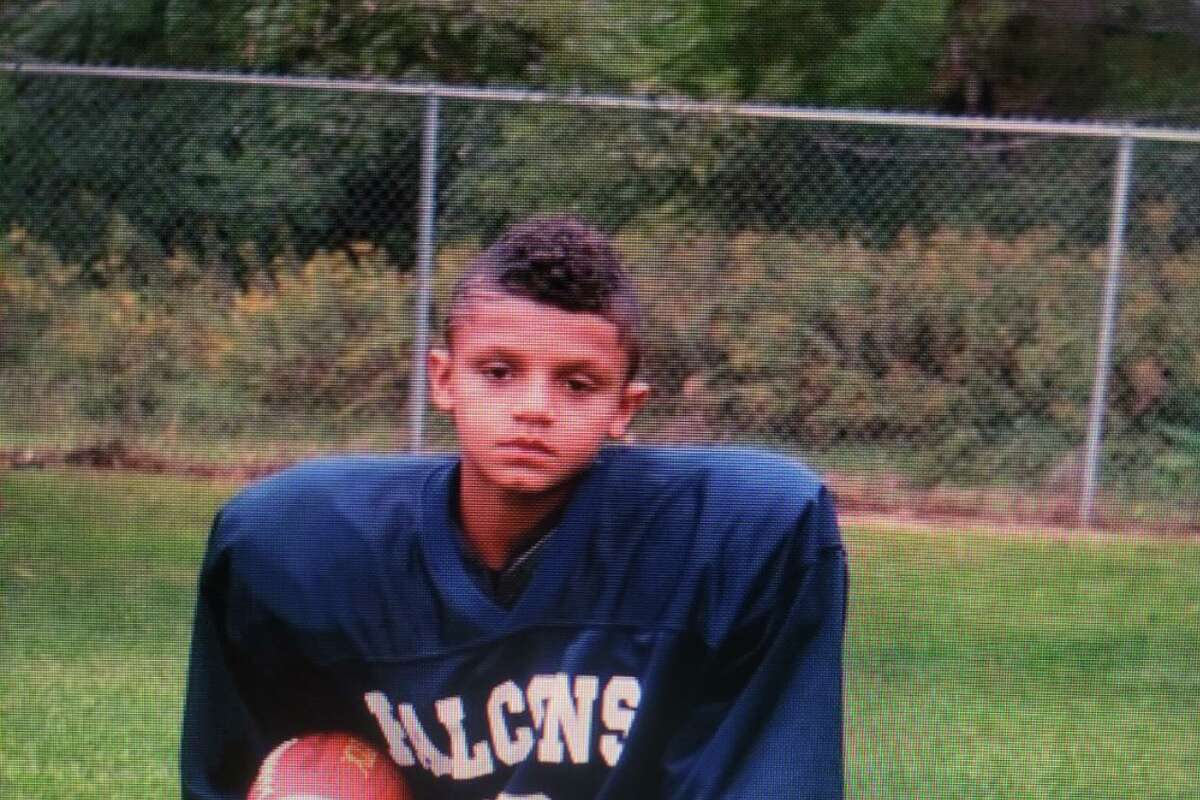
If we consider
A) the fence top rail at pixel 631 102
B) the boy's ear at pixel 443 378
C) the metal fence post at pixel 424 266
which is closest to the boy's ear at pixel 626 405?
the boy's ear at pixel 443 378

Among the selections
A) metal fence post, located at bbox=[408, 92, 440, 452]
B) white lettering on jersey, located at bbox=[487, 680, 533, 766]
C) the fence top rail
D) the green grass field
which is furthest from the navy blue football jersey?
metal fence post, located at bbox=[408, 92, 440, 452]

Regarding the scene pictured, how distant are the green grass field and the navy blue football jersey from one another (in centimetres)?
121

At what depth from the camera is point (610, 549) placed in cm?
112

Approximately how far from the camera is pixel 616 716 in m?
Answer: 1.13

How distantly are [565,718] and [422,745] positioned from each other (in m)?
0.12

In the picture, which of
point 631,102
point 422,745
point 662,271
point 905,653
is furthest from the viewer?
point 662,271

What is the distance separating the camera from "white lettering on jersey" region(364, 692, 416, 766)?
117 cm

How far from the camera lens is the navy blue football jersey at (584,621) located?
1.11 m

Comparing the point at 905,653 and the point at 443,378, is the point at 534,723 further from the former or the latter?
the point at 905,653

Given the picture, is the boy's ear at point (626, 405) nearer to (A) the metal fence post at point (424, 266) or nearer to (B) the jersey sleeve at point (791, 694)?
(B) the jersey sleeve at point (791, 694)

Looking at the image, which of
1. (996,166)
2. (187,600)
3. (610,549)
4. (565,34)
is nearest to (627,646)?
(610,549)

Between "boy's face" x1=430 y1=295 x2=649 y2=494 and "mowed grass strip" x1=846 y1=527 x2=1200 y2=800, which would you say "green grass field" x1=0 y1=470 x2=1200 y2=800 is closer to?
"mowed grass strip" x1=846 y1=527 x2=1200 y2=800

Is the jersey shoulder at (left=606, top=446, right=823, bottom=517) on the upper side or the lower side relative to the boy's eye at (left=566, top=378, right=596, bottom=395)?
lower

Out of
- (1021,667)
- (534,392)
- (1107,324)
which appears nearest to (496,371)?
(534,392)
